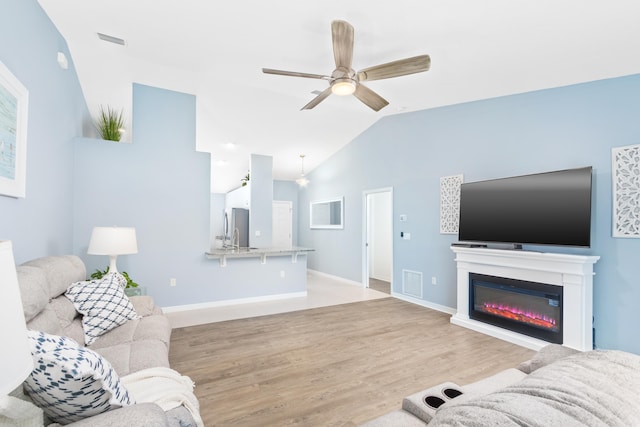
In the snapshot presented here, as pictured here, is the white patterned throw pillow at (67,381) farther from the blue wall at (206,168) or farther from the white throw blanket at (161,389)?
the blue wall at (206,168)

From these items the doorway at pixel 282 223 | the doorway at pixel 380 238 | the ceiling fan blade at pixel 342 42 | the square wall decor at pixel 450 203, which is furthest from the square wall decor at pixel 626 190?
the doorway at pixel 282 223

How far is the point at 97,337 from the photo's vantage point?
91.4 inches

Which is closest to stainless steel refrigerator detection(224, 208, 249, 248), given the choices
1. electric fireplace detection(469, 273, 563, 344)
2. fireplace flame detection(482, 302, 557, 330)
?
electric fireplace detection(469, 273, 563, 344)

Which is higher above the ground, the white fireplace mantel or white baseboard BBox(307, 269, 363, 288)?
the white fireplace mantel

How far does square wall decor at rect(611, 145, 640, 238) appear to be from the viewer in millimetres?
2957

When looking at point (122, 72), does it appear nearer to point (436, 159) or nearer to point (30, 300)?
point (30, 300)

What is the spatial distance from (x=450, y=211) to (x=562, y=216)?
150cm

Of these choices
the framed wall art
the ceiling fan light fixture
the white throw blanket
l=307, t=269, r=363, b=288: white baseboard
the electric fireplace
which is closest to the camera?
the white throw blanket

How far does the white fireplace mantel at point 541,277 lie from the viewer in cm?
312

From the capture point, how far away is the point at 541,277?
3424 millimetres

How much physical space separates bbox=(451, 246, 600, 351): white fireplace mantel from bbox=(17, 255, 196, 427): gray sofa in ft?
11.5

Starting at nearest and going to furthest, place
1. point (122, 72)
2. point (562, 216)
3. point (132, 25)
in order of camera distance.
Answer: point (132, 25)
point (562, 216)
point (122, 72)

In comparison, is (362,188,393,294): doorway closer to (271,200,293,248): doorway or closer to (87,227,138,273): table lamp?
(271,200,293,248): doorway

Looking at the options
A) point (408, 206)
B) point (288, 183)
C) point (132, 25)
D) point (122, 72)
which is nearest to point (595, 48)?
point (408, 206)
